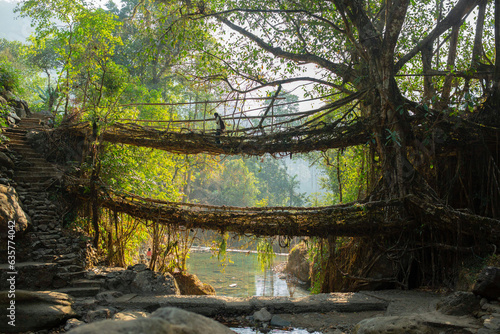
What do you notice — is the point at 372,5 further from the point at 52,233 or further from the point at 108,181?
the point at 52,233

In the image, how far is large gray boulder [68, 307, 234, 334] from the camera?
1.50 m

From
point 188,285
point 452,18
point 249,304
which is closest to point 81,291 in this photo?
point 249,304

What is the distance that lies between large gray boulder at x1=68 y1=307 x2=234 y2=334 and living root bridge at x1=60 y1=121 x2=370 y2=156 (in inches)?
161

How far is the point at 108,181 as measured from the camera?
7148mm

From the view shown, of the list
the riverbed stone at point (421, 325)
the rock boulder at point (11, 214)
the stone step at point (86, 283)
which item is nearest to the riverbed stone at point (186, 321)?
the riverbed stone at point (421, 325)

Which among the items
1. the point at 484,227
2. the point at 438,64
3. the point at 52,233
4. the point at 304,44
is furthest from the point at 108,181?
the point at 438,64

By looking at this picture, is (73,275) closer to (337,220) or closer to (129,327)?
(337,220)

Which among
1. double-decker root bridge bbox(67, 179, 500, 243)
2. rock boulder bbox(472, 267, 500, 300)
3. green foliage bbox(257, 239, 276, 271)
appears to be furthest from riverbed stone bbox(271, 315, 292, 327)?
rock boulder bbox(472, 267, 500, 300)

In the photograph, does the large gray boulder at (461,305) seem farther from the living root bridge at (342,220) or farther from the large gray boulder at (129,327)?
the large gray boulder at (129,327)

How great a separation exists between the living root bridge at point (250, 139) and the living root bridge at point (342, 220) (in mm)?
1093

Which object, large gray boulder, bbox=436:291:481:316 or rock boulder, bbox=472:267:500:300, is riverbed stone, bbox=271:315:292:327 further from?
rock boulder, bbox=472:267:500:300

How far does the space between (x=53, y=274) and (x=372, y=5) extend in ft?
26.2

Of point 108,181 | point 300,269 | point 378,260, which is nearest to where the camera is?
point 378,260

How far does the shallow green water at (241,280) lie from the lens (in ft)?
33.7
